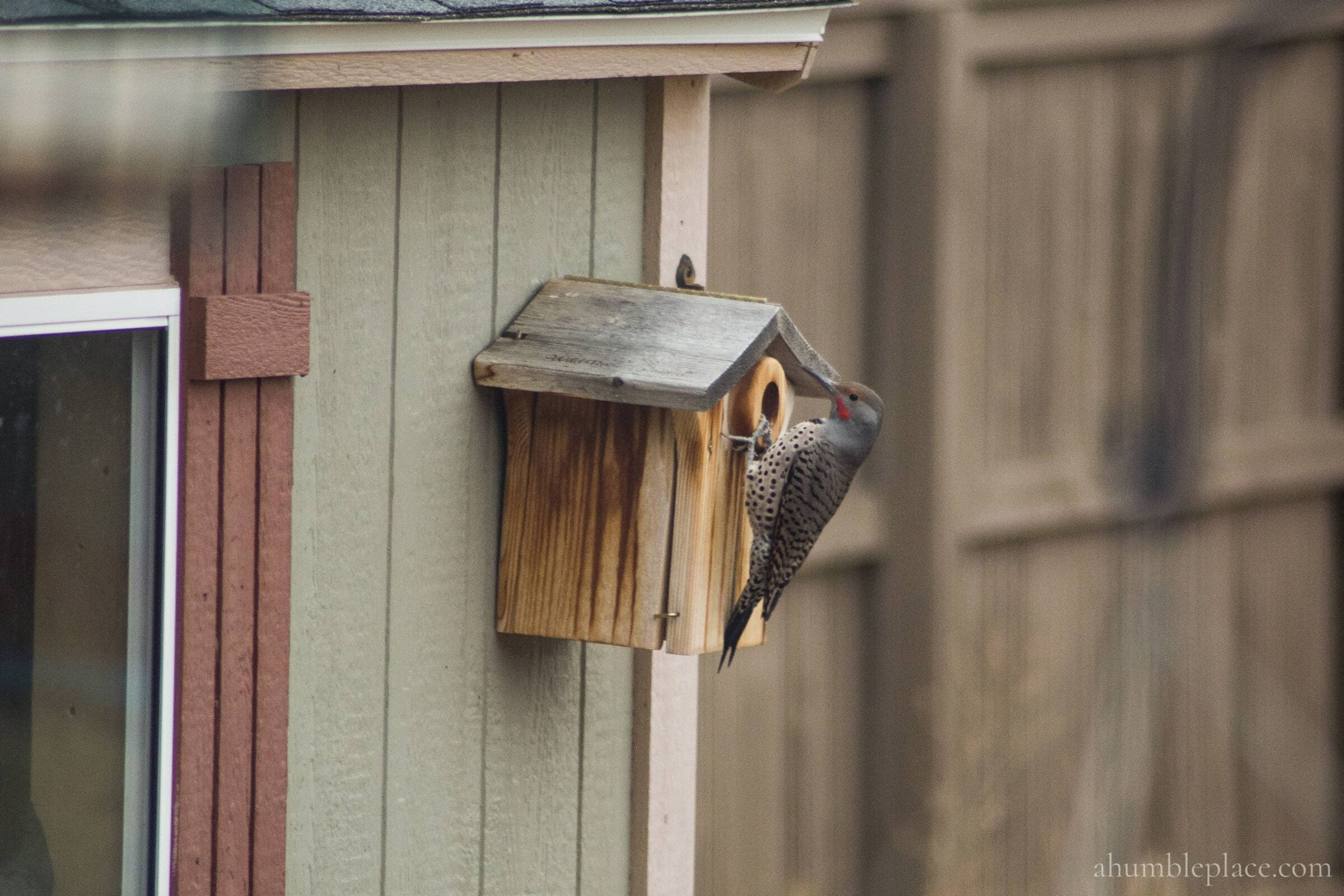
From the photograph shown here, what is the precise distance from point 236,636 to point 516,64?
0.82 m

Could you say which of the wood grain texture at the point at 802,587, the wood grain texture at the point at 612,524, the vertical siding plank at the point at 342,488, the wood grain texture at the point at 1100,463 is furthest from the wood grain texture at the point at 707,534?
the wood grain texture at the point at 1100,463

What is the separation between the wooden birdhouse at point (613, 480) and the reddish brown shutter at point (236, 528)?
0.40 meters

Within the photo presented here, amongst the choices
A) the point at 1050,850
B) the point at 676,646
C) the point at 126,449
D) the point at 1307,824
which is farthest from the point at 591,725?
the point at 1307,824

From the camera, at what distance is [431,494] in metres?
2.53

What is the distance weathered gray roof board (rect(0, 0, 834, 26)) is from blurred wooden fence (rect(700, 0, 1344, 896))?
1514 mm

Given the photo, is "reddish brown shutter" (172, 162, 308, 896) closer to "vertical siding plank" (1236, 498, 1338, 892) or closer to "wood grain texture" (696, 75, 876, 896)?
"wood grain texture" (696, 75, 876, 896)

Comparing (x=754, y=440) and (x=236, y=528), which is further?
(x=754, y=440)

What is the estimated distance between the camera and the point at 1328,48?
5.71 m

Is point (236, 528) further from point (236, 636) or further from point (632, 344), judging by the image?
point (632, 344)

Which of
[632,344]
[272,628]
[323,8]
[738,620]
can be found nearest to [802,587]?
[738,620]

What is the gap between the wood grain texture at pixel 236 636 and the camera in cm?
220

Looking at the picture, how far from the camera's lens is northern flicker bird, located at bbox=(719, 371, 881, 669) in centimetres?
273

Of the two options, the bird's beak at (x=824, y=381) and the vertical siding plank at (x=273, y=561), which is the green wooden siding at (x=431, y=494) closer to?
the vertical siding plank at (x=273, y=561)

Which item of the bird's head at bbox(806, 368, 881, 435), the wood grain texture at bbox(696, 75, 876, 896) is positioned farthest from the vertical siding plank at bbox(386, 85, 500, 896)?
the wood grain texture at bbox(696, 75, 876, 896)
